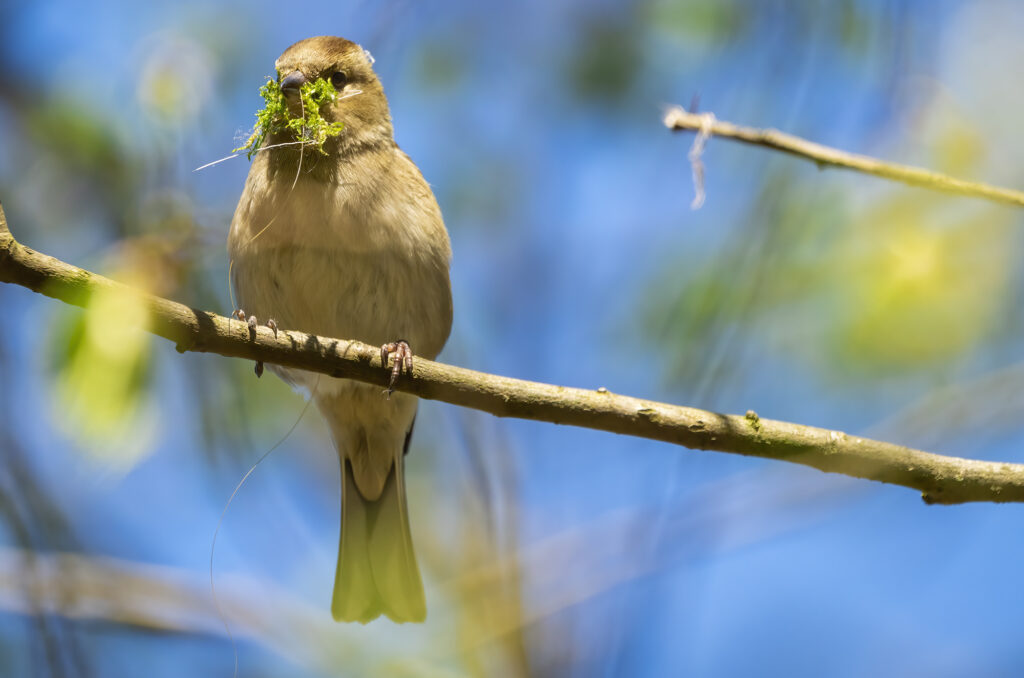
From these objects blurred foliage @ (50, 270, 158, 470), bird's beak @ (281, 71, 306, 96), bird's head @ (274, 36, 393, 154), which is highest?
bird's head @ (274, 36, 393, 154)

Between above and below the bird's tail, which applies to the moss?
above

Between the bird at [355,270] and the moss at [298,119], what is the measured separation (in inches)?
2.8

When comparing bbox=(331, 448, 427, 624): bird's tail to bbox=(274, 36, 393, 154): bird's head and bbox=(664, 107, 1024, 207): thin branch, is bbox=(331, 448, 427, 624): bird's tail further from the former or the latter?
bbox=(664, 107, 1024, 207): thin branch

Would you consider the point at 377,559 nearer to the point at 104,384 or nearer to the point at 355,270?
the point at 355,270

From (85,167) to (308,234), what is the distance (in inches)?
62.0

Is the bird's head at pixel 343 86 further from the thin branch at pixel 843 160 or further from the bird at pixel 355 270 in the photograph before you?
the thin branch at pixel 843 160

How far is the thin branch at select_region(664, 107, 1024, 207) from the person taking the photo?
9.93 ft

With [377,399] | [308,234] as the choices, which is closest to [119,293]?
[308,234]

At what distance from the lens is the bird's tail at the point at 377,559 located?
5.23 meters

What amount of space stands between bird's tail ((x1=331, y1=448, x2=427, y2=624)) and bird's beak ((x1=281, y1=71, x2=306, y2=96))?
2.34m

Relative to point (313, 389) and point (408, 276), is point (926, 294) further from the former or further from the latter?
point (313, 389)

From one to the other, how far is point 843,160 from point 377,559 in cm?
360

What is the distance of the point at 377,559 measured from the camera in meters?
5.46

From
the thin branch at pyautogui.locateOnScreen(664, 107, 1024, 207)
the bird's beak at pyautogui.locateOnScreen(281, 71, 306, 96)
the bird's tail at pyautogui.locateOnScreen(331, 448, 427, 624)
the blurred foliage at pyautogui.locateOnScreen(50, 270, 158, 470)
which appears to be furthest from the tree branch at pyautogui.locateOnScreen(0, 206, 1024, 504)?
the bird's tail at pyautogui.locateOnScreen(331, 448, 427, 624)
